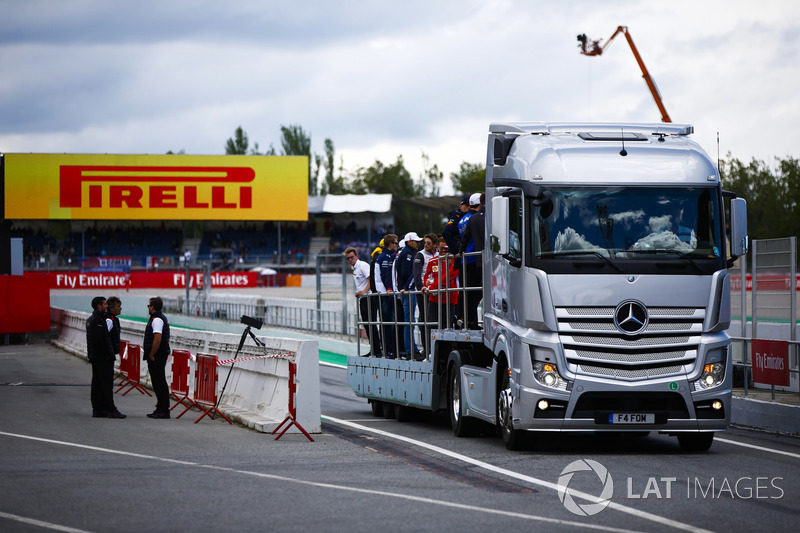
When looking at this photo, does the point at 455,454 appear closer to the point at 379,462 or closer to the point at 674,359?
the point at 379,462

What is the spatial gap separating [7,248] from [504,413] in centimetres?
3566

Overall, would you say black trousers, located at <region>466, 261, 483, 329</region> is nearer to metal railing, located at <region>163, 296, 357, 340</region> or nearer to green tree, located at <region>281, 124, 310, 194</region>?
metal railing, located at <region>163, 296, 357, 340</region>

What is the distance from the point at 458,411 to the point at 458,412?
0.7 inches

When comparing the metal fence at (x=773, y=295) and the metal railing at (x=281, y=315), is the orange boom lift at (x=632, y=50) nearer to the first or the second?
the metal railing at (x=281, y=315)

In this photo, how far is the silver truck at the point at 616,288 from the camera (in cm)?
1203

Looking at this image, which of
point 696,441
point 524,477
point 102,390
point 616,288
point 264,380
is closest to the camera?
point 524,477

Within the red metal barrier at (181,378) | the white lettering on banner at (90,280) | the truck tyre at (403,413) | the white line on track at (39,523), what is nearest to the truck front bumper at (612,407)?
A: the white line on track at (39,523)

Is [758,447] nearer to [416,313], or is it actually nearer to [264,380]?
[416,313]

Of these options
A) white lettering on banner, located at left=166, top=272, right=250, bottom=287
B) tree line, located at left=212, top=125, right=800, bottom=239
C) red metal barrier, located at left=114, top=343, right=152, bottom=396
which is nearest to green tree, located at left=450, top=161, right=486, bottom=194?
tree line, located at left=212, top=125, right=800, bottom=239

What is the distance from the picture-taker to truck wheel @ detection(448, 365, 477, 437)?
1443cm

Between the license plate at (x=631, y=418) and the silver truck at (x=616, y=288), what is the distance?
0.01 meters

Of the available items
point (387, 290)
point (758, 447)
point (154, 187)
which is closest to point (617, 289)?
point (758, 447)

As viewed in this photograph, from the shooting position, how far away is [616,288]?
39.4 feet

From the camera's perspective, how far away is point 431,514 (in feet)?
28.5
